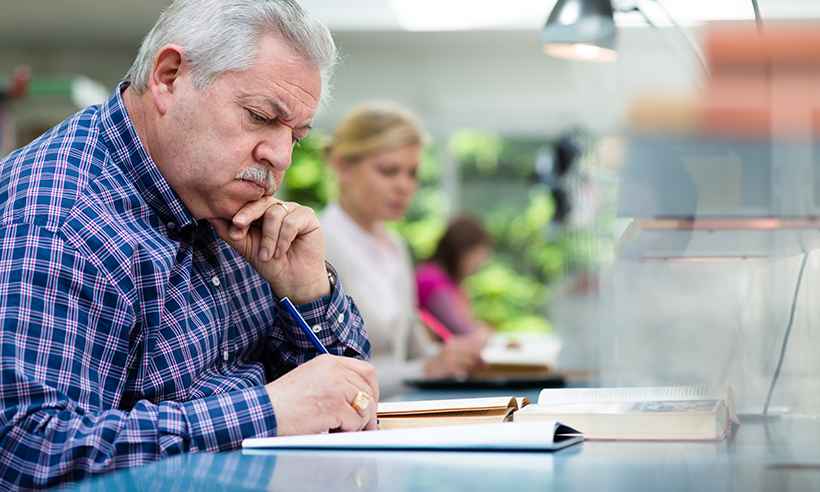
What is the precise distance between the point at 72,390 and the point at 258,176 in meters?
0.37

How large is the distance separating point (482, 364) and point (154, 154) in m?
1.62

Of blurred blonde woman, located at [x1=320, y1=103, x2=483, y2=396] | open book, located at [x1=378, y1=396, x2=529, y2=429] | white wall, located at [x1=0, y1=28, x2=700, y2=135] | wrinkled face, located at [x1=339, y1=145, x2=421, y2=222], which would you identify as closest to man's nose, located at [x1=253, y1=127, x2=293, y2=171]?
open book, located at [x1=378, y1=396, x2=529, y2=429]

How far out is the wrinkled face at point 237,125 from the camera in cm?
130

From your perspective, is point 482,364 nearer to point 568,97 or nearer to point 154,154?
point 154,154

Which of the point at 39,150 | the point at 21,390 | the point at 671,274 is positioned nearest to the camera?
the point at 21,390

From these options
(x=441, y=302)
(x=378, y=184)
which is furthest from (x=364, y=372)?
(x=441, y=302)

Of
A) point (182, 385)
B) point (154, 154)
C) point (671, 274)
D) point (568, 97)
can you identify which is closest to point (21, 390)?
point (182, 385)

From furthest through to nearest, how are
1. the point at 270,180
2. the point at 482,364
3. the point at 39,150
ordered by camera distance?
the point at 482,364 → the point at 270,180 → the point at 39,150

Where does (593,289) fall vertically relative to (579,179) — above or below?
below

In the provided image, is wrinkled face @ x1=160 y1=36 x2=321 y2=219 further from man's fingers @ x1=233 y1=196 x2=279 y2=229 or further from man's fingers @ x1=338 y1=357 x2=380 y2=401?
man's fingers @ x1=338 y1=357 x2=380 y2=401

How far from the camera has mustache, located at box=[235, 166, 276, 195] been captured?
133 cm

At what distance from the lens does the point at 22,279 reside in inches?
43.1

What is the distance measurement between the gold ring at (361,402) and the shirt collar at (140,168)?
31 centimetres

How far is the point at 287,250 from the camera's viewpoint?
1.47 meters
